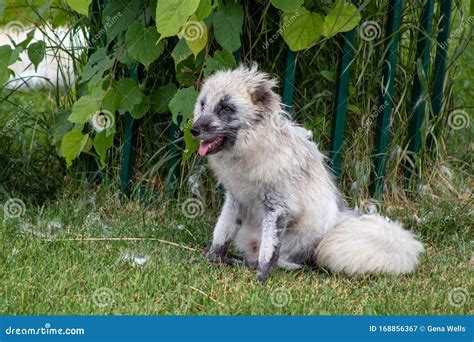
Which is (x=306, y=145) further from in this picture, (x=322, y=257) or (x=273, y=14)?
(x=273, y=14)

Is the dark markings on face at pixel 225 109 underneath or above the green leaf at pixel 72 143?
above

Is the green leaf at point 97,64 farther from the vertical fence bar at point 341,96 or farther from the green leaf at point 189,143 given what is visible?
the vertical fence bar at point 341,96

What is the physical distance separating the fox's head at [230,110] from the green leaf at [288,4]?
365mm

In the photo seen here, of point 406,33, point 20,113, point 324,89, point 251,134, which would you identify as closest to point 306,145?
point 251,134

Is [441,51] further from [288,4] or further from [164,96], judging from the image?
[164,96]

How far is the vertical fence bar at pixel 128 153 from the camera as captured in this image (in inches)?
194

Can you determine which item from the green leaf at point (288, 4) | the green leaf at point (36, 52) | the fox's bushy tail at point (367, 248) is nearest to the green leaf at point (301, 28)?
the green leaf at point (288, 4)

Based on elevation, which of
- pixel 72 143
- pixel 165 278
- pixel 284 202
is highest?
pixel 72 143

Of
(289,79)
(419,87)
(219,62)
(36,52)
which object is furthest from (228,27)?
(419,87)

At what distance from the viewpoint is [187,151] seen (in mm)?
4543

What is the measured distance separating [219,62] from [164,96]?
0.43 metres

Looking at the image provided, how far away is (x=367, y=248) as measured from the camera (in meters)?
4.20

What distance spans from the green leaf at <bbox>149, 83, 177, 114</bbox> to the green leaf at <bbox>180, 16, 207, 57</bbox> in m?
0.44

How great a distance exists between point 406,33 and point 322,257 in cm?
171
